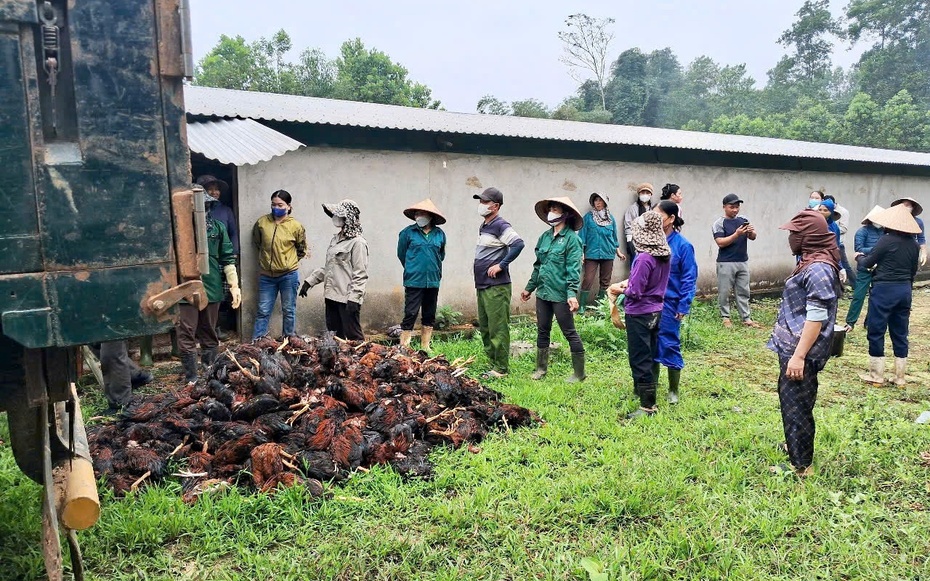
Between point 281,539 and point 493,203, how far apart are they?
4.45 meters

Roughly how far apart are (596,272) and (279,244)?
5637 mm

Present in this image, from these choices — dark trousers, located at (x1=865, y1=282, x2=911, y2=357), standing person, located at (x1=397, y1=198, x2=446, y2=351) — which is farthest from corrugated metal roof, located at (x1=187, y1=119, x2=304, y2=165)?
dark trousers, located at (x1=865, y1=282, x2=911, y2=357)

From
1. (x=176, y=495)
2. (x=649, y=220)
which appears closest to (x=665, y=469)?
(x=649, y=220)

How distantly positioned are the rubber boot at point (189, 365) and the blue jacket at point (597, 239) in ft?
20.9

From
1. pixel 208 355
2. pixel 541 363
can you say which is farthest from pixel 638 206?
pixel 208 355

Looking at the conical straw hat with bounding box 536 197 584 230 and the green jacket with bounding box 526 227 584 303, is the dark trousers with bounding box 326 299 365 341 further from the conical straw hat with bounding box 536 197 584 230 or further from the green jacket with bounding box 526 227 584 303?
the conical straw hat with bounding box 536 197 584 230

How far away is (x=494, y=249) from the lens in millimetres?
6895

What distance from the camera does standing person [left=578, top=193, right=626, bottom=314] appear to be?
10.2 m

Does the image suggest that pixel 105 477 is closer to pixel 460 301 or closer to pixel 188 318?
pixel 188 318

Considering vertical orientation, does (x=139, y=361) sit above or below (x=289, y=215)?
below

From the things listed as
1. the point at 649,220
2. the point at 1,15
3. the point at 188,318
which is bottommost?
the point at 188,318

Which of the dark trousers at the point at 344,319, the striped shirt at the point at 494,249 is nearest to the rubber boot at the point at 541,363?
the striped shirt at the point at 494,249

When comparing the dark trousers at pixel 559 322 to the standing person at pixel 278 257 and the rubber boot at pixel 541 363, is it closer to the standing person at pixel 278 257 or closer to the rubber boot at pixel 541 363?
the rubber boot at pixel 541 363

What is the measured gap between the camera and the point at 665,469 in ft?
13.9
